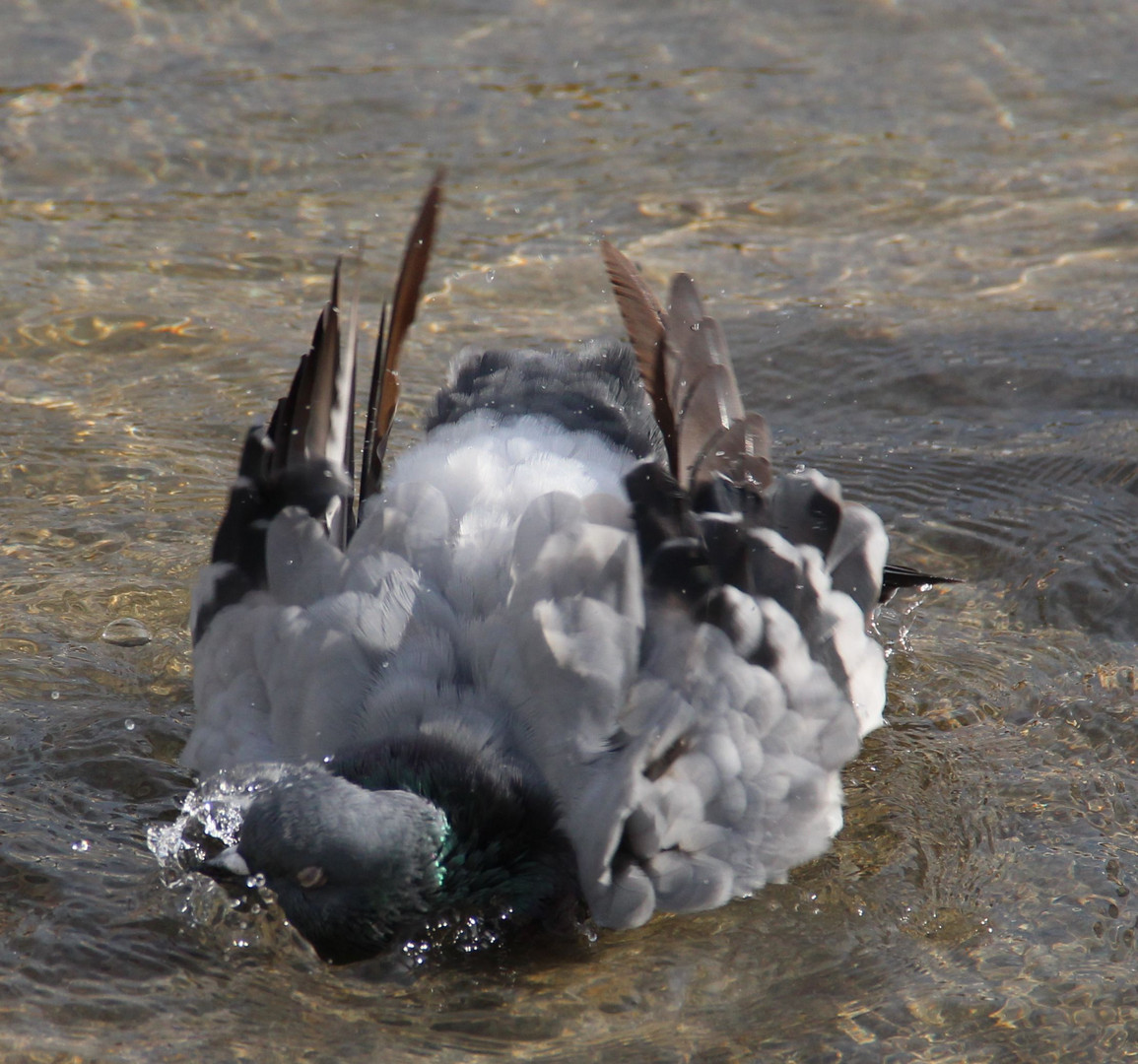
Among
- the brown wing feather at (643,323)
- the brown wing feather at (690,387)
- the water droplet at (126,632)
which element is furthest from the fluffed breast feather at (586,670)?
the water droplet at (126,632)

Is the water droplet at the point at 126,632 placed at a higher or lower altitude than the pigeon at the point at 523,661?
lower

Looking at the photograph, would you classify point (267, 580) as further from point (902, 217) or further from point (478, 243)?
point (902, 217)

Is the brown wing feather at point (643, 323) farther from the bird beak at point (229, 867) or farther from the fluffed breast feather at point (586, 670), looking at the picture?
the bird beak at point (229, 867)

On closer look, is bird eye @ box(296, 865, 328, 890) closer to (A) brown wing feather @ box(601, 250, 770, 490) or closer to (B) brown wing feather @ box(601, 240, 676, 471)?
(A) brown wing feather @ box(601, 250, 770, 490)

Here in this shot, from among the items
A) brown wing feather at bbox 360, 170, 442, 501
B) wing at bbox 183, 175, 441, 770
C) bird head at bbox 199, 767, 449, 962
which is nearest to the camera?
bird head at bbox 199, 767, 449, 962

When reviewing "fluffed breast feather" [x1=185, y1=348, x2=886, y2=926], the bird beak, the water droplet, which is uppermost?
"fluffed breast feather" [x1=185, y1=348, x2=886, y2=926]

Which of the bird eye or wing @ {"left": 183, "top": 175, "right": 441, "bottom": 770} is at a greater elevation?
wing @ {"left": 183, "top": 175, "right": 441, "bottom": 770}

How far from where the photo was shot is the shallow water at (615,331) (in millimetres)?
3137

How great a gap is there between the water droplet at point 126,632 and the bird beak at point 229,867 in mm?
1210

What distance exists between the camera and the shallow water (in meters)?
3.14

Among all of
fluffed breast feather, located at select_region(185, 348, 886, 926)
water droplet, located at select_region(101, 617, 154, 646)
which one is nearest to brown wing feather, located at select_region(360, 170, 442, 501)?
fluffed breast feather, located at select_region(185, 348, 886, 926)

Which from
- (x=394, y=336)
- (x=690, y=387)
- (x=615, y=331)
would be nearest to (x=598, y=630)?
(x=690, y=387)

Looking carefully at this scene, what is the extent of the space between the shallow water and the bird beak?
0.25 ft

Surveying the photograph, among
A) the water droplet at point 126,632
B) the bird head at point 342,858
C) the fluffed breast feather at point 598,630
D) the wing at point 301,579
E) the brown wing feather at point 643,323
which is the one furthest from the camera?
the water droplet at point 126,632
